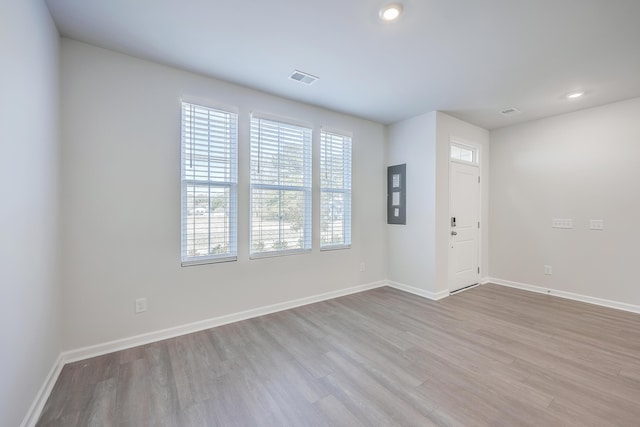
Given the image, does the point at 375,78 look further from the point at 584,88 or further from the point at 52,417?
the point at 52,417

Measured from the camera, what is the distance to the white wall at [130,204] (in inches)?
89.6

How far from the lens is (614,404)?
178cm

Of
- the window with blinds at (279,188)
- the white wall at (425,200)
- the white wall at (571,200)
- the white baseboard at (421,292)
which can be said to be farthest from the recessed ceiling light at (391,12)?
the white wall at (571,200)

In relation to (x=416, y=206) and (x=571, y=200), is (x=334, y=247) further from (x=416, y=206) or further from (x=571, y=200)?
(x=571, y=200)

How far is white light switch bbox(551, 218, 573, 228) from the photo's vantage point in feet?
12.8

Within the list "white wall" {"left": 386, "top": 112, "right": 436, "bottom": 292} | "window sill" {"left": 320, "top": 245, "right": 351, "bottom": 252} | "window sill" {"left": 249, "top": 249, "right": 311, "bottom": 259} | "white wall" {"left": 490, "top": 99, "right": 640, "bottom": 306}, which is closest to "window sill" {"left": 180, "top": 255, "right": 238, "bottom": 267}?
"window sill" {"left": 249, "top": 249, "right": 311, "bottom": 259}

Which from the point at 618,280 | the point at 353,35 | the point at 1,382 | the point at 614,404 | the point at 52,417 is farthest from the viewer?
the point at 618,280

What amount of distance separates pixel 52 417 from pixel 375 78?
382 centimetres

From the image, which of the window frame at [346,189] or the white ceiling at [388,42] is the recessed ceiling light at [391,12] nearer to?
the white ceiling at [388,42]

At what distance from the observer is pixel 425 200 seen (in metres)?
3.93

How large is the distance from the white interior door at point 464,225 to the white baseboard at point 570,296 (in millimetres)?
476

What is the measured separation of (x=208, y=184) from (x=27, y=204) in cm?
141

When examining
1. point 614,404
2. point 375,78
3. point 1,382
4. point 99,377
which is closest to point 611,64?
point 375,78

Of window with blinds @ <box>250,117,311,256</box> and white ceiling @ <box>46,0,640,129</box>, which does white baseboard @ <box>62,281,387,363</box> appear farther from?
white ceiling @ <box>46,0,640,129</box>
